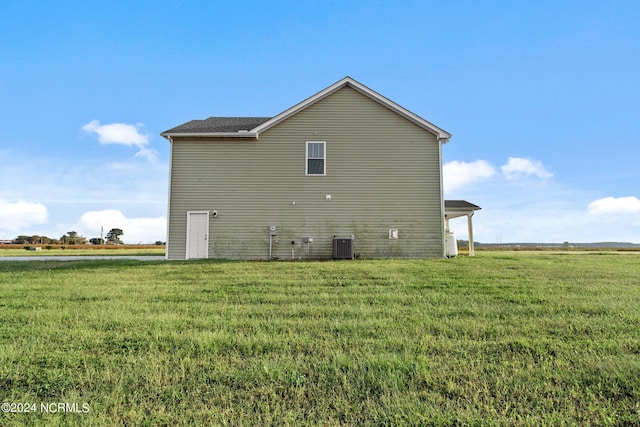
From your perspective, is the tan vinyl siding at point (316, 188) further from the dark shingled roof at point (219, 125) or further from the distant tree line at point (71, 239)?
the distant tree line at point (71, 239)

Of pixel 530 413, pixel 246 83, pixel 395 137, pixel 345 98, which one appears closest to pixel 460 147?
pixel 395 137

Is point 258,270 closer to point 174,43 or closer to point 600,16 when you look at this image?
point 174,43

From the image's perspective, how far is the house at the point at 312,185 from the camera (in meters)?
12.5

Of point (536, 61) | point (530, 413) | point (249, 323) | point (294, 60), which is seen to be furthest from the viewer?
point (294, 60)

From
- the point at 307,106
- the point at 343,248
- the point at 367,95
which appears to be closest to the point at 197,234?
the point at 343,248

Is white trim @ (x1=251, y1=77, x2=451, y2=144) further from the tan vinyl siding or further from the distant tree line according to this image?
the distant tree line

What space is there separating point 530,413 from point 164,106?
15.3m

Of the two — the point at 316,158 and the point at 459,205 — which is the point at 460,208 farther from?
the point at 316,158

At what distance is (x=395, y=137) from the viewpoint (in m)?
12.9

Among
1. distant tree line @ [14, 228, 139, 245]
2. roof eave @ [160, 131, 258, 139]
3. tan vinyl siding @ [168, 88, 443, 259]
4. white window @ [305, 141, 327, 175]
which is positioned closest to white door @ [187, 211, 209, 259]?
tan vinyl siding @ [168, 88, 443, 259]

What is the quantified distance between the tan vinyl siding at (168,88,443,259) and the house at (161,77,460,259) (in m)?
0.04

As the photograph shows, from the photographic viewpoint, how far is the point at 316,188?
41.4 feet

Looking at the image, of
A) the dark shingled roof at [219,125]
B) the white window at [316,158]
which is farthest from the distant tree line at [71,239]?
the white window at [316,158]

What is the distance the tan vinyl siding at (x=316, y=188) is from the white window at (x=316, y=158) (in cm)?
18
